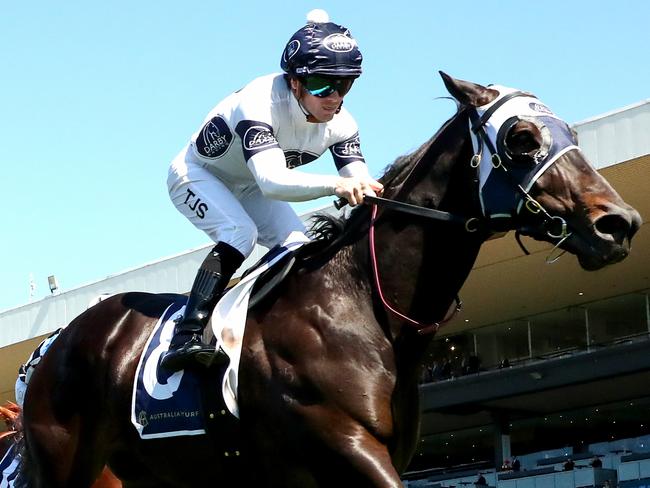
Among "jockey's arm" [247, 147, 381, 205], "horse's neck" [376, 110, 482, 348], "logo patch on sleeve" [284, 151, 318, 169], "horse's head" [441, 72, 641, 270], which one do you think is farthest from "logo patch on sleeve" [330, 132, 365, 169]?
"horse's head" [441, 72, 641, 270]

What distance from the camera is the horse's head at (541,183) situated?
5.24m

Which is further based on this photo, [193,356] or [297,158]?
[297,158]

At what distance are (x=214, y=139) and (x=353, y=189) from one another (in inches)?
47.9

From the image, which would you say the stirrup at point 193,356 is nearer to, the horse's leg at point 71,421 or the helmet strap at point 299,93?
the horse's leg at point 71,421

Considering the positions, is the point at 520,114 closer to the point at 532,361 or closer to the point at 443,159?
the point at 443,159

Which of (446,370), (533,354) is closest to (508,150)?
(533,354)

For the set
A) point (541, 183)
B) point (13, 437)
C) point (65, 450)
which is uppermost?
point (541, 183)

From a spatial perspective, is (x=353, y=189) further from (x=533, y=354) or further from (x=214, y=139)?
(x=533, y=354)

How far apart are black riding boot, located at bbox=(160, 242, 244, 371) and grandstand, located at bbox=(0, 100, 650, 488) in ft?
50.1

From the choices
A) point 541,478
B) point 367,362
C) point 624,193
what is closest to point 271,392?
point 367,362

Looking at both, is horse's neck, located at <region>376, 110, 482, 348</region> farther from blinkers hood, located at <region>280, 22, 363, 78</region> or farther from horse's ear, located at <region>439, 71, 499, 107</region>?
blinkers hood, located at <region>280, 22, 363, 78</region>

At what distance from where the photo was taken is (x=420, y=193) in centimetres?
586

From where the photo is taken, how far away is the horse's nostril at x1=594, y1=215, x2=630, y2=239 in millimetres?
5230

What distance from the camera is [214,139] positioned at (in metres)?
6.63
